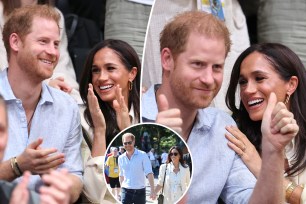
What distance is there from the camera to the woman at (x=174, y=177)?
5.19ft

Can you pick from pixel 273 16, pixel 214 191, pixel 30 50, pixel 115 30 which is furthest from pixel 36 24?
pixel 273 16

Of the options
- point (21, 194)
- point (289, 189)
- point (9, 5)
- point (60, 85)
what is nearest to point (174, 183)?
point (21, 194)

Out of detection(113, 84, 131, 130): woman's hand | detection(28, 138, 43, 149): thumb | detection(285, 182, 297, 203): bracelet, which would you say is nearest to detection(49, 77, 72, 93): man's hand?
detection(113, 84, 131, 130): woman's hand

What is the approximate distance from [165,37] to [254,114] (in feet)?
1.21

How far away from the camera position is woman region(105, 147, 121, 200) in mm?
1602

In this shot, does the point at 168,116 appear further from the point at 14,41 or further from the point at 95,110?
the point at 14,41

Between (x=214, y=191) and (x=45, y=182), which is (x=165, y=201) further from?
(x=45, y=182)

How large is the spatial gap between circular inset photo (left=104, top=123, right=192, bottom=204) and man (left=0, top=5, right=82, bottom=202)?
415 millimetres

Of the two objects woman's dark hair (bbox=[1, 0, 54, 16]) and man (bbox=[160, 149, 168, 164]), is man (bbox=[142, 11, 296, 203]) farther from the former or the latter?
woman's dark hair (bbox=[1, 0, 54, 16])

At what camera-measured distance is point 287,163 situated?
2.04m

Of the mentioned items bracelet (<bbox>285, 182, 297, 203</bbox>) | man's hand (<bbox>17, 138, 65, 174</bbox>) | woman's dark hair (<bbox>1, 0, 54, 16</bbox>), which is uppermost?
woman's dark hair (<bbox>1, 0, 54, 16</bbox>)

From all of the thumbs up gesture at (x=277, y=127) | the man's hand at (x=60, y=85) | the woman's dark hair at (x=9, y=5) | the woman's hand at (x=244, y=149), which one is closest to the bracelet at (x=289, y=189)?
the woman's hand at (x=244, y=149)

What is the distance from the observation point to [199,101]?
1634 millimetres

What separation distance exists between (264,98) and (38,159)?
0.57 m
